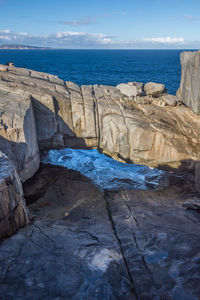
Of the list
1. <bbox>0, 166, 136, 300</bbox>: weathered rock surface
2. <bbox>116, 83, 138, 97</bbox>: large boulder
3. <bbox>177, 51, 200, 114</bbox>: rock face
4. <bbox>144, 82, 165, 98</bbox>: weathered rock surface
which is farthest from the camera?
<bbox>144, 82, 165, 98</bbox>: weathered rock surface

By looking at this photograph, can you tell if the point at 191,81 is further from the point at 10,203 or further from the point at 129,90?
the point at 10,203

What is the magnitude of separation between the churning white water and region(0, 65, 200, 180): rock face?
504 millimetres

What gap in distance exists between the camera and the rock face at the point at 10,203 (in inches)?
232

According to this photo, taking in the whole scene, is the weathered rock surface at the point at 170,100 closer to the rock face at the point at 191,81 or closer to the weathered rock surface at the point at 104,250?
the rock face at the point at 191,81

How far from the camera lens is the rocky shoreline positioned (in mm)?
4863

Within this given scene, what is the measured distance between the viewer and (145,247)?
20.1 ft

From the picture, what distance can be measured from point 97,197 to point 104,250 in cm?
377

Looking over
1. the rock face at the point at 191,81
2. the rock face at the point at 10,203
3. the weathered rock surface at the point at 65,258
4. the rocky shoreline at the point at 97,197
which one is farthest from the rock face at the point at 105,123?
the rock face at the point at 10,203

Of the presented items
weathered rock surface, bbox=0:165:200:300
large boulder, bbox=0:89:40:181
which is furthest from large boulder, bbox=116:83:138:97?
weathered rock surface, bbox=0:165:200:300

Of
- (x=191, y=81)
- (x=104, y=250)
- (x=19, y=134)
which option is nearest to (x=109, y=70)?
(x=191, y=81)

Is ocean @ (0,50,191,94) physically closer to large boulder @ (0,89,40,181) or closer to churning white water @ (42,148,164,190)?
churning white water @ (42,148,164,190)

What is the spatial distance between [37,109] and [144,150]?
618 centimetres

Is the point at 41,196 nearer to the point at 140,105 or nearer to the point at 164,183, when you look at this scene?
the point at 164,183

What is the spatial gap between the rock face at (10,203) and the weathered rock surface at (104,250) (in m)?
0.28
